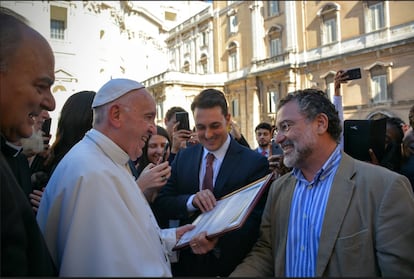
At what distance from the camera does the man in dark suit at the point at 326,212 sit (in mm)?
1880

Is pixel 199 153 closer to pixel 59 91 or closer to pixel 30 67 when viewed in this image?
pixel 30 67

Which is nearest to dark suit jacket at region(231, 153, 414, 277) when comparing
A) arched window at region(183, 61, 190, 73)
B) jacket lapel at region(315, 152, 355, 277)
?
jacket lapel at region(315, 152, 355, 277)

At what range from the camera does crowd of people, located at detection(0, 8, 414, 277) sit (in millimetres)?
1314

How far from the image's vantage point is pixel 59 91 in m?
6.45

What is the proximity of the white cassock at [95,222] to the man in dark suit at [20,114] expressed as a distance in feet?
0.47

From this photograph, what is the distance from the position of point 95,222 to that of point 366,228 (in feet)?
4.96

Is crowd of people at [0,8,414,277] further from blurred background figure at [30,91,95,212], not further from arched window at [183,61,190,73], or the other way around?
arched window at [183,61,190,73]

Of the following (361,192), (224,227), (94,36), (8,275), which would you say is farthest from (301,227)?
(94,36)

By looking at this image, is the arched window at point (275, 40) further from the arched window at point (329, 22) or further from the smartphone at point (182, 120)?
the smartphone at point (182, 120)

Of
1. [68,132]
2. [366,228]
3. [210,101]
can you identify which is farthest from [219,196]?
[68,132]

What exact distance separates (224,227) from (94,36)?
11374 mm

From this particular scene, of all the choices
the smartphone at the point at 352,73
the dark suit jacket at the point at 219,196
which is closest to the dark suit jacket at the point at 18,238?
the dark suit jacket at the point at 219,196

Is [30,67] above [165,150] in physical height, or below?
above

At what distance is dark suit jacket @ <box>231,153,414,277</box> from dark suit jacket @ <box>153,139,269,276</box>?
1.13 feet
